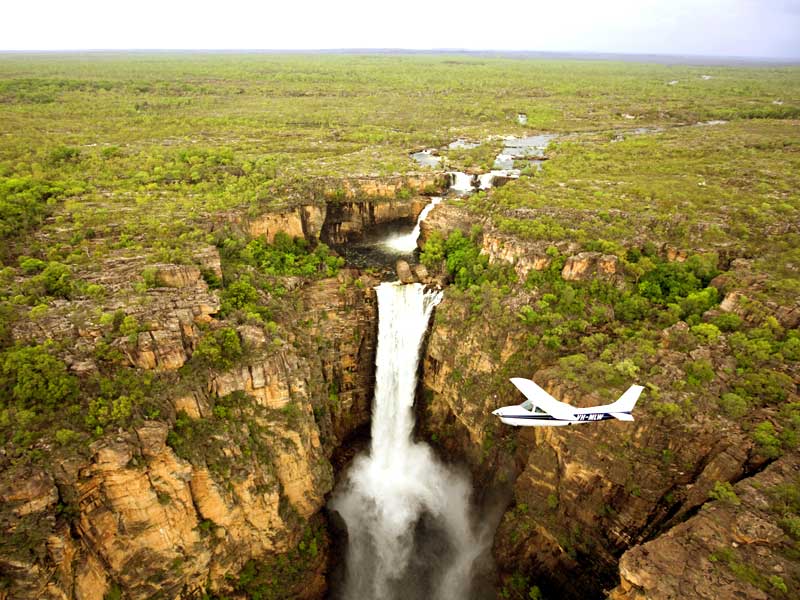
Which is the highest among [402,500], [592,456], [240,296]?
[240,296]

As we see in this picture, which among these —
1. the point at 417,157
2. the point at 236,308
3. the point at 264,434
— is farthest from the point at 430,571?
the point at 417,157

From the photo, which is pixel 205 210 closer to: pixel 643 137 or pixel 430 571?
pixel 430 571

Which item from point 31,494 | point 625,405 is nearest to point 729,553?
point 625,405

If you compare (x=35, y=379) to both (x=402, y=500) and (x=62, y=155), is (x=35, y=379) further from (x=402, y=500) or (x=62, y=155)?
(x=62, y=155)

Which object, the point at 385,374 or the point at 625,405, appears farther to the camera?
the point at 385,374

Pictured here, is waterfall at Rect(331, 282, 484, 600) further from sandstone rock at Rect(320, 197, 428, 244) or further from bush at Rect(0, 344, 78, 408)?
bush at Rect(0, 344, 78, 408)

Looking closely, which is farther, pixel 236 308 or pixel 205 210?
pixel 205 210

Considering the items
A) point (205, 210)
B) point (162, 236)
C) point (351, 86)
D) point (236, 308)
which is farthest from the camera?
point (351, 86)
